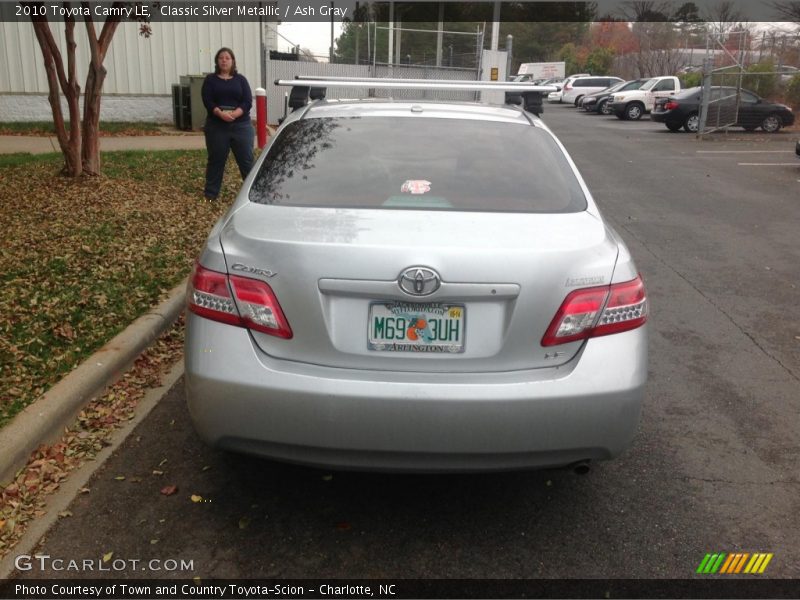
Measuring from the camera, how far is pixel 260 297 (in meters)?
→ 2.96

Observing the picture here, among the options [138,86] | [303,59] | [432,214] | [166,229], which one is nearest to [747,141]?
[303,59]

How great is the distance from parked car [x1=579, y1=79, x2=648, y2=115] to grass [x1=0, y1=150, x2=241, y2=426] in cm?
2548

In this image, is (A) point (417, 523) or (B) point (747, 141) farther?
(B) point (747, 141)

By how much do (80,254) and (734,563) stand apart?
5.67 meters

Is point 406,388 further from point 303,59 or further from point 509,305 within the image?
point 303,59

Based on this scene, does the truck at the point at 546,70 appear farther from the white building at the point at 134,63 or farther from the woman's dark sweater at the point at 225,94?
the woman's dark sweater at the point at 225,94

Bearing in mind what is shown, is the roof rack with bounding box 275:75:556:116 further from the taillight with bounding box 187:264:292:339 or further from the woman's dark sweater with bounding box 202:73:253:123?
the woman's dark sweater with bounding box 202:73:253:123

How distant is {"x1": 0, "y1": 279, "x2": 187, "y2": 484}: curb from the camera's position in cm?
365

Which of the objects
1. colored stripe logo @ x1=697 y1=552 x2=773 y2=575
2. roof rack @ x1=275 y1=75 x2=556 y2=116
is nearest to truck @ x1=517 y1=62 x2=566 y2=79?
roof rack @ x1=275 y1=75 x2=556 y2=116

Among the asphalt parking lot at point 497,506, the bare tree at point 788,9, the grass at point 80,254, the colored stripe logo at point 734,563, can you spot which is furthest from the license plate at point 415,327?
the bare tree at point 788,9

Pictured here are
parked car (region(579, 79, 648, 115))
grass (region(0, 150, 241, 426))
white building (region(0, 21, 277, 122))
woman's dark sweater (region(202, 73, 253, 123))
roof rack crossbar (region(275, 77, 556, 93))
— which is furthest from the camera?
parked car (region(579, 79, 648, 115))

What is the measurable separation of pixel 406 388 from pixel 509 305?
0.47m

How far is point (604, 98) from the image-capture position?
115 feet

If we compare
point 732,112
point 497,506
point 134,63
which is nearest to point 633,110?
point 732,112
